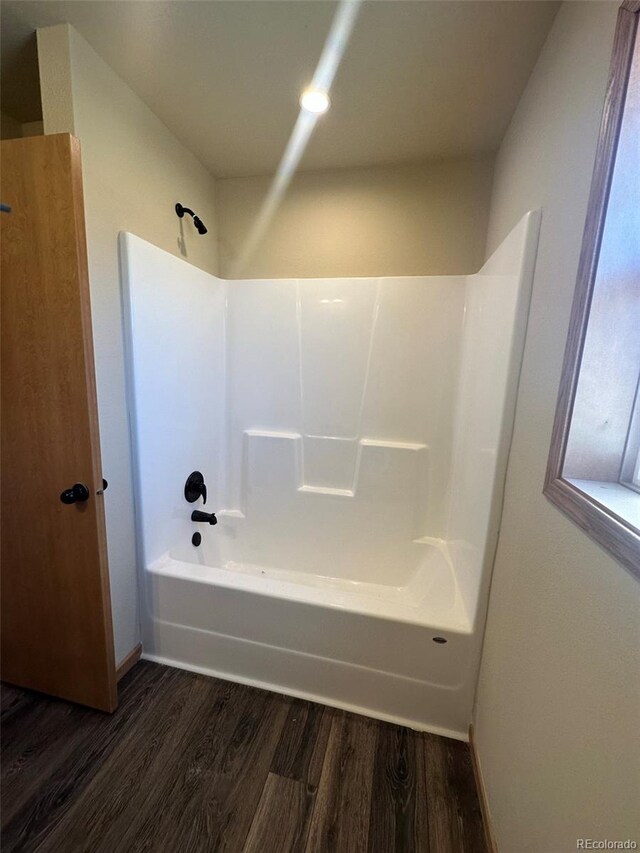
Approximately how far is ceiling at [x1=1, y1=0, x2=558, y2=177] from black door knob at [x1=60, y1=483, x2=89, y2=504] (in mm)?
1612

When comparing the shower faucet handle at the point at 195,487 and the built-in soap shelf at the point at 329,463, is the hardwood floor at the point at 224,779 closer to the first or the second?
the shower faucet handle at the point at 195,487

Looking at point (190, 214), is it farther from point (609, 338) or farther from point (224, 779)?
point (224, 779)

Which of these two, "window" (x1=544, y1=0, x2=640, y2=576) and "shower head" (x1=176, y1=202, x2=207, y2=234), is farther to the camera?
"shower head" (x1=176, y1=202, x2=207, y2=234)

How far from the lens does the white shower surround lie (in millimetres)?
1346

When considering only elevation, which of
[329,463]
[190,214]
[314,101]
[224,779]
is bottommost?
[224,779]

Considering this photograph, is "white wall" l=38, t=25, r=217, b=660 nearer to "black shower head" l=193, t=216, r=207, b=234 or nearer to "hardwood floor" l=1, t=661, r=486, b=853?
"black shower head" l=193, t=216, r=207, b=234

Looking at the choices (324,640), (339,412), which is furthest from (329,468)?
(324,640)

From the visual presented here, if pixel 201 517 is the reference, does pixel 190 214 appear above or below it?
above

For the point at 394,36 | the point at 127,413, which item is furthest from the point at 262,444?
the point at 394,36

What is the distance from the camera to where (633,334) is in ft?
2.43

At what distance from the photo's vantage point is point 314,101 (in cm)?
146

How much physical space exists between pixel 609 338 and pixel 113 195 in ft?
5.91

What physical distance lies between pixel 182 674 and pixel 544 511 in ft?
5.62

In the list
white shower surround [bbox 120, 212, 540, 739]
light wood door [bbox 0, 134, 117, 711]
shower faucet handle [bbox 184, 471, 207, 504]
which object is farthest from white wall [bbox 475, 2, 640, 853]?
shower faucet handle [bbox 184, 471, 207, 504]
